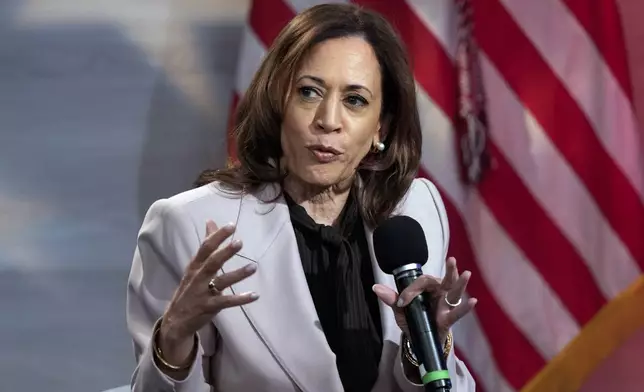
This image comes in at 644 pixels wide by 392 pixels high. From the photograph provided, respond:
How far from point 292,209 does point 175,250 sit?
19cm

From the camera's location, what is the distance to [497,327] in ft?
6.91

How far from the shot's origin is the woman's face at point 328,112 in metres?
1.26

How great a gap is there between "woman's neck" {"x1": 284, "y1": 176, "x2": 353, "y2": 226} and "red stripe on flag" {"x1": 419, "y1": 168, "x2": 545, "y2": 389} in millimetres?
775

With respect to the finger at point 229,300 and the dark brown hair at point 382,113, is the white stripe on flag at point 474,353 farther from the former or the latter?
the finger at point 229,300

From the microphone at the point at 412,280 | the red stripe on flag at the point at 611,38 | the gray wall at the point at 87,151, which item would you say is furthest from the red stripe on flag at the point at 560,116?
the microphone at the point at 412,280

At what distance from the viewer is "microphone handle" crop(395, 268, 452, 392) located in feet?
2.96

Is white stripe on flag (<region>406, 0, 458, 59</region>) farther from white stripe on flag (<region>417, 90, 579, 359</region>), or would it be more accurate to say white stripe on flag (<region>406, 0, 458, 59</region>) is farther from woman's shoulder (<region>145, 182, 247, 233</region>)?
woman's shoulder (<region>145, 182, 247, 233</region>)

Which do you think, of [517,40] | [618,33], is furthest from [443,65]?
[618,33]

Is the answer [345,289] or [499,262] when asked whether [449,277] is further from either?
[499,262]

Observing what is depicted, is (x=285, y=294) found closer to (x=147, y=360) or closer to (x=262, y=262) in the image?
(x=262, y=262)

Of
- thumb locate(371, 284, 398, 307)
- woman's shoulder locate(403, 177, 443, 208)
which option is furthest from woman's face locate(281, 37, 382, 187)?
thumb locate(371, 284, 398, 307)

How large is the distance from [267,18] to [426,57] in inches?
13.8

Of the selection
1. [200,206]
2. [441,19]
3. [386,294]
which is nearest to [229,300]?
[386,294]

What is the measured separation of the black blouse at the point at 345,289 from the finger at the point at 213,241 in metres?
0.32
